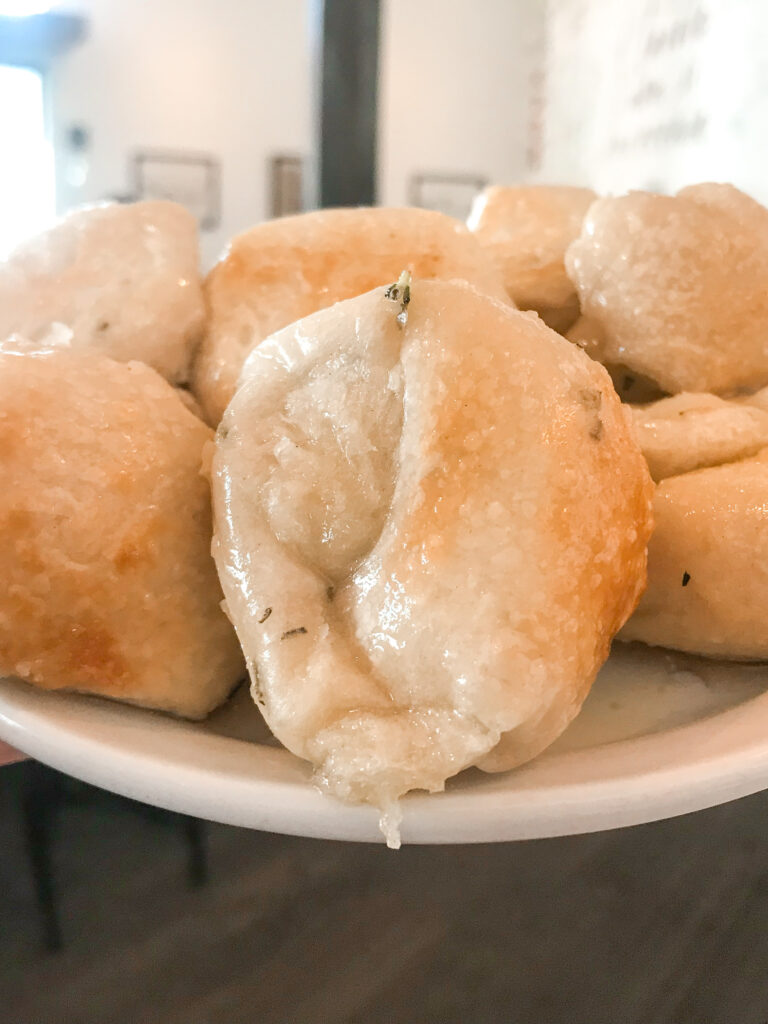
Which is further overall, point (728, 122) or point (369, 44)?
point (728, 122)

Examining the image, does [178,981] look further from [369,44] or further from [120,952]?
[369,44]

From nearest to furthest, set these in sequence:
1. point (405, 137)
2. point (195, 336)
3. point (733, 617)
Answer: point (733, 617) → point (195, 336) → point (405, 137)

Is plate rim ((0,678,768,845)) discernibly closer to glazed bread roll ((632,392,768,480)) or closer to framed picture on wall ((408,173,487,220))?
glazed bread roll ((632,392,768,480))

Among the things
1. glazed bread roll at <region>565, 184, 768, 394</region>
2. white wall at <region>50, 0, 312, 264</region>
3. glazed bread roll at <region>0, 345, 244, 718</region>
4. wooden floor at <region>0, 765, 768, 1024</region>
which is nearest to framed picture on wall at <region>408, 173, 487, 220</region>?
white wall at <region>50, 0, 312, 264</region>

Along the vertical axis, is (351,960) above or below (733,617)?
below

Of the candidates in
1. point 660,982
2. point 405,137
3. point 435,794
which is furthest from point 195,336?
point 405,137

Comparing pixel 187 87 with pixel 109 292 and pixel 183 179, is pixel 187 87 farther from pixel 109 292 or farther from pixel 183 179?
pixel 109 292
